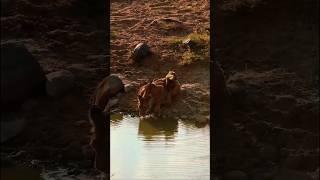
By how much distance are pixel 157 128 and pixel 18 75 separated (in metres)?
2.61

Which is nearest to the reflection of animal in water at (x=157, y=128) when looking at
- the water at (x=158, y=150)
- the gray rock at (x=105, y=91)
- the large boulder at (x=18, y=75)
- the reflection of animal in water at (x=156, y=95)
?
the water at (x=158, y=150)

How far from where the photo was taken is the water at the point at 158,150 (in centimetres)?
454

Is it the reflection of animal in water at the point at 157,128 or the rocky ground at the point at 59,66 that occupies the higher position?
the rocky ground at the point at 59,66

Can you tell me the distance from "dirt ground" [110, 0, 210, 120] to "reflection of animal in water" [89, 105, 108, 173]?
276cm

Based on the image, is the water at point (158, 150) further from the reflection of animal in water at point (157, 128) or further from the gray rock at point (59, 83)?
the gray rock at point (59, 83)

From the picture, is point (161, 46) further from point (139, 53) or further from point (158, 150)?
point (158, 150)

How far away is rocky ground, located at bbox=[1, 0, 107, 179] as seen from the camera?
3.73 meters

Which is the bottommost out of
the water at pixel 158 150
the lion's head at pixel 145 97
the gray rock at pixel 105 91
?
the water at pixel 158 150
